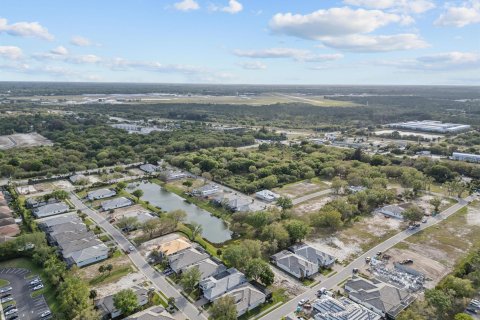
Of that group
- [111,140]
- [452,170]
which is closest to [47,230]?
[111,140]

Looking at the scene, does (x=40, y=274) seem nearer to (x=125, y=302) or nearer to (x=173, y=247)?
(x=125, y=302)

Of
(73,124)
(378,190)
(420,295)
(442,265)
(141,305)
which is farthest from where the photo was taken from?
(73,124)

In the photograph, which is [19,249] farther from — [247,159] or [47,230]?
[247,159]

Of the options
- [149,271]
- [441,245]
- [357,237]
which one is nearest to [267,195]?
[357,237]

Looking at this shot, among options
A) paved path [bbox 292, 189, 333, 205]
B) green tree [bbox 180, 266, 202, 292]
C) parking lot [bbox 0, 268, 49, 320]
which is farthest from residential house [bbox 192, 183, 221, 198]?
parking lot [bbox 0, 268, 49, 320]

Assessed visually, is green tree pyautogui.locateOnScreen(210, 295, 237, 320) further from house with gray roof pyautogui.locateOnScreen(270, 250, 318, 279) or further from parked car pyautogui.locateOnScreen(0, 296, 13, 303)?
parked car pyautogui.locateOnScreen(0, 296, 13, 303)
